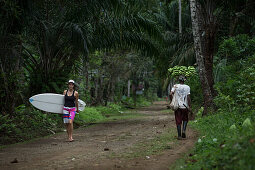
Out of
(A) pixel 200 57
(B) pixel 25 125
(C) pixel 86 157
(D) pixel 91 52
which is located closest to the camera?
(C) pixel 86 157

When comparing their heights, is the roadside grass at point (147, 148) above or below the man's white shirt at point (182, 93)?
below

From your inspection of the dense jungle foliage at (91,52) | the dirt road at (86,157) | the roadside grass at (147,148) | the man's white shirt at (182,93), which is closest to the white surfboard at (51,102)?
the dense jungle foliage at (91,52)

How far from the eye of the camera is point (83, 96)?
69.0ft

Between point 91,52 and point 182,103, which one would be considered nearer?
point 182,103

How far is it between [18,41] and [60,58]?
3935 millimetres

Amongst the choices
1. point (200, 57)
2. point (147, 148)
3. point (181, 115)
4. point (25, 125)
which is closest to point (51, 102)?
point (25, 125)

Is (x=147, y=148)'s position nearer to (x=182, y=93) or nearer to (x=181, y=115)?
(x=181, y=115)

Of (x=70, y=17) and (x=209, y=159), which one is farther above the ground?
(x=70, y=17)

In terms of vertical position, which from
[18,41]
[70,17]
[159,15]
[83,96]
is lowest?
[83,96]

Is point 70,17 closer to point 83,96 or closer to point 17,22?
point 17,22

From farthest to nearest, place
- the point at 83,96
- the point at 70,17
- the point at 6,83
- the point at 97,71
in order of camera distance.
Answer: the point at 97,71, the point at 83,96, the point at 70,17, the point at 6,83

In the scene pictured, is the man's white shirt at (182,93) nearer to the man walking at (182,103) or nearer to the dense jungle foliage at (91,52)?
the man walking at (182,103)

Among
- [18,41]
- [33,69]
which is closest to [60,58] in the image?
[33,69]

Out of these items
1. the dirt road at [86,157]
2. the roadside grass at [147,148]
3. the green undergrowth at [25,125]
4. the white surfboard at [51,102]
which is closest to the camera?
the dirt road at [86,157]
